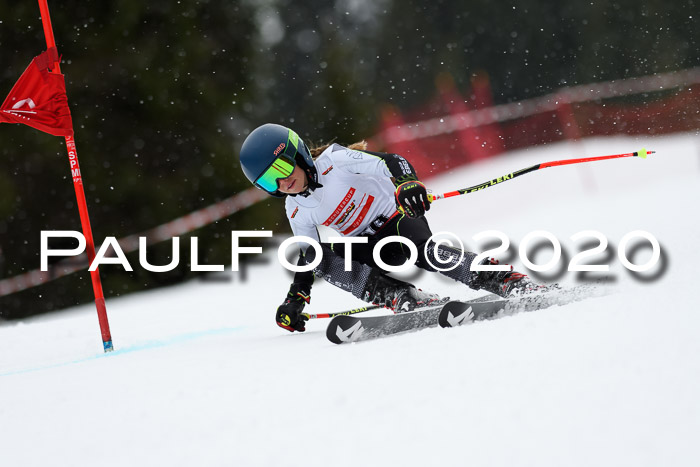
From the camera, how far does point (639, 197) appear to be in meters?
9.48

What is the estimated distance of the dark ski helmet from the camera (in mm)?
4238

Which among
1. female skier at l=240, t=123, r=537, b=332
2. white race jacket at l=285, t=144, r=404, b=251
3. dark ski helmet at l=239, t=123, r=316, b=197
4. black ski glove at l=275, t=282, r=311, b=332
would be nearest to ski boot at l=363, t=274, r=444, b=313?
female skier at l=240, t=123, r=537, b=332

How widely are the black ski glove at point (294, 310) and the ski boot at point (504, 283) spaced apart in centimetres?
110

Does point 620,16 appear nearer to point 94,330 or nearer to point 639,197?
point 639,197

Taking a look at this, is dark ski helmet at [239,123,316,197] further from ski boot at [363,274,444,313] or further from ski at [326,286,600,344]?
ski at [326,286,600,344]

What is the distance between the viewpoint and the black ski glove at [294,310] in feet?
15.8

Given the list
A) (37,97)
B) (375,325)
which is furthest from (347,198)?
(37,97)

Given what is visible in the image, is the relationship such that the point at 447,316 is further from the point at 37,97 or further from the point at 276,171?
the point at 37,97

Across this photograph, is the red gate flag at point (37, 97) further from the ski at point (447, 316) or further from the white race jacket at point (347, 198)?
the ski at point (447, 316)

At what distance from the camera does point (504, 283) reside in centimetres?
428

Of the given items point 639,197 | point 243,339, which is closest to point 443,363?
point 243,339

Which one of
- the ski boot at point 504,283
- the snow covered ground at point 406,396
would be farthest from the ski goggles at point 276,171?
the ski boot at point 504,283

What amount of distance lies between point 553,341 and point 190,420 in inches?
53.0

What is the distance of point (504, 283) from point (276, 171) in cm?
140
